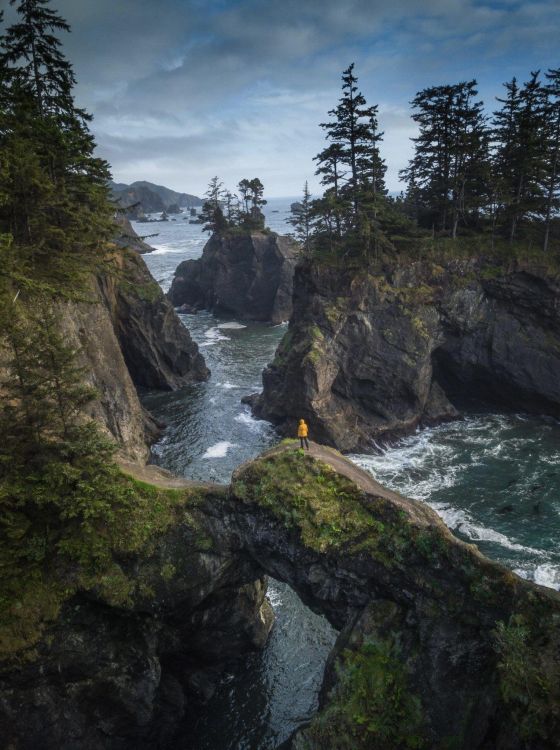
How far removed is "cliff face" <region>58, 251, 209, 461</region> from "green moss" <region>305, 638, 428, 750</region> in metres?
15.5

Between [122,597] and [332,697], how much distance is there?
8382mm

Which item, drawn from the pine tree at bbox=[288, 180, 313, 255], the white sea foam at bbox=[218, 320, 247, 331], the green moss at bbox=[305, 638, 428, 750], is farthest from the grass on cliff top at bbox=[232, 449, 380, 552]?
the white sea foam at bbox=[218, 320, 247, 331]

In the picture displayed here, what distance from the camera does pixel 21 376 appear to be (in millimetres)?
16062

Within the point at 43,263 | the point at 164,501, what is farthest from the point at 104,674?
the point at 43,263

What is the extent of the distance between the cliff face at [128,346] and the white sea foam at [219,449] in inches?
219

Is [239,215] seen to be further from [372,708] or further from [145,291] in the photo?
[372,708]

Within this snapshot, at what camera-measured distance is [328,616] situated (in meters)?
19.2

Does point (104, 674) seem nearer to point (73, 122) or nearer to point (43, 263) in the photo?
point (43, 263)

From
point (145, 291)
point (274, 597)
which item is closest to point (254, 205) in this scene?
point (145, 291)

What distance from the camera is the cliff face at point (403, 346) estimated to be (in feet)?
142

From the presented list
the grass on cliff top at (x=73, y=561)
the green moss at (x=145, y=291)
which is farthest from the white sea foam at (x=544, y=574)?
the green moss at (x=145, y=291)

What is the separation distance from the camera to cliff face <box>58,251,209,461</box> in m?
31.8

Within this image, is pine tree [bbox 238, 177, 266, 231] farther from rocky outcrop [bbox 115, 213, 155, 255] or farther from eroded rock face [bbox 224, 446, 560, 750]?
eroded rock face [bbox 224, 446, 560, 750]

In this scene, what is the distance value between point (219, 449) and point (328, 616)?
23540mm
